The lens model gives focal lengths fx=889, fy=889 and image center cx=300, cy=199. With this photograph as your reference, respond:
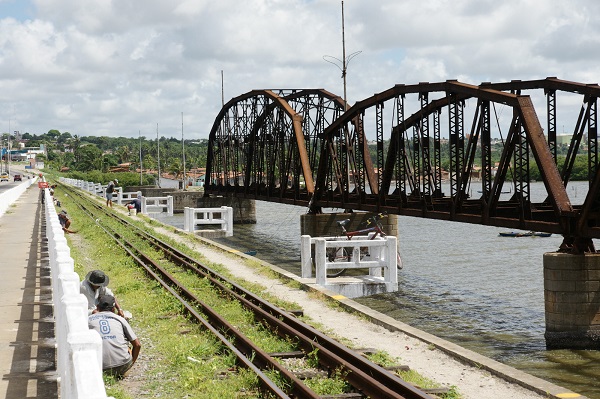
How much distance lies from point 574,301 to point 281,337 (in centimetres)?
904

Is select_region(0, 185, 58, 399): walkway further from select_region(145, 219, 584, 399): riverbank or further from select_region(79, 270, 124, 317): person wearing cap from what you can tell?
select_region(145, 219, 584, 399): riverbank

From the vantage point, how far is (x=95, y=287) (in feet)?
44.4

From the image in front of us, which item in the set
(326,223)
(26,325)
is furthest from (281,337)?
(326,223)

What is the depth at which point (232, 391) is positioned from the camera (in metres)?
12.2

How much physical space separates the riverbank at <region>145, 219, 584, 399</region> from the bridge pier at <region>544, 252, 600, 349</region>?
557 cm

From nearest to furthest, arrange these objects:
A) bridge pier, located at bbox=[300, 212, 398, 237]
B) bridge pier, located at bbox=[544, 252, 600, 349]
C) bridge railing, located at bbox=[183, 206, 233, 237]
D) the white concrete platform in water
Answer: bridge pier, located at bbox=[544, 252, 600, 349] → the white concrete platform in water → bridge pier, located at bbox=[300, 212, 398, 237] → bridge railing, located at bbox=[183, 206, 233, 237]

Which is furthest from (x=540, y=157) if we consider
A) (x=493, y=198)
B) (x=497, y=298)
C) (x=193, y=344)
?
(x=193, y=344)

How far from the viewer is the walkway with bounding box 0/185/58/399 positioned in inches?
468

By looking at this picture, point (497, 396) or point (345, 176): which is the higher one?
point (345, 176)

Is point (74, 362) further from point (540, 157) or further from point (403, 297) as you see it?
point (403, 297)

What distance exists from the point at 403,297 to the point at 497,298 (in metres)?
3.44

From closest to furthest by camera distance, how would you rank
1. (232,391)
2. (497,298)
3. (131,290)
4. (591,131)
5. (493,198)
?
(232,391) → (131,290) → (591,131) → (493,198) → (497,298)

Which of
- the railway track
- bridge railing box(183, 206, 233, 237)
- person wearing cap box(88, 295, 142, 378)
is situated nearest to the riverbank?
the railway track

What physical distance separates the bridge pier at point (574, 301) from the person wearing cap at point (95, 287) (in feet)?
41.1
